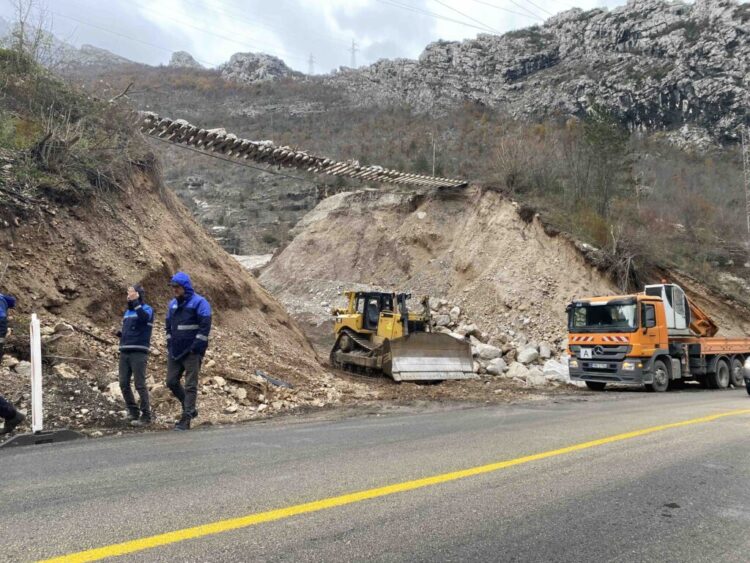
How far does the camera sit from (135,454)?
5.33 m

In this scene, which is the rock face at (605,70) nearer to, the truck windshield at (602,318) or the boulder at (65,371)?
the truck windshield at (602,318)

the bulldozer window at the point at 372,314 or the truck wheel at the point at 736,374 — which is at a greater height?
the bulldozer window at the point at 372,314

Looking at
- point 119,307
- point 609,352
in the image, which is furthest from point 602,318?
point 119,307

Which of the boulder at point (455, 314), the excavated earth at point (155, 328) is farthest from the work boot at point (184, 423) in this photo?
the boulder at point (455, 314)

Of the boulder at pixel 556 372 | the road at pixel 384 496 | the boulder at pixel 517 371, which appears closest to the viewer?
the road at pixel 384 496

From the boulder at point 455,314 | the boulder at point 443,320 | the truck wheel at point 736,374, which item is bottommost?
the truck wheel at point 736,374

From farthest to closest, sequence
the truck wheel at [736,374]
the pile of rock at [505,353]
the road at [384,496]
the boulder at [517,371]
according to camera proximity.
Result: the truck wheel at [736,374], the pile of rock at [505,353], the boulder at [517,371], the road at [384,496]

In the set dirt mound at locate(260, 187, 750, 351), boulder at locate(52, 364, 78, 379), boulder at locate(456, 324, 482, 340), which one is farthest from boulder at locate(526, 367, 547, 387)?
boulder at locate(52, 364, 78, 379)

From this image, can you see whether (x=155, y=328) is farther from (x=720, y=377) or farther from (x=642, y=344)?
(x=720, y=377)

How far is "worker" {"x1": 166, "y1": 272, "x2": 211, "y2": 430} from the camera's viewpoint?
23.3ft

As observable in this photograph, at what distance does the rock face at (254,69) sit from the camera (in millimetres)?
88475

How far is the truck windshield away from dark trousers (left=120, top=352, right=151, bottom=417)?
12.5m

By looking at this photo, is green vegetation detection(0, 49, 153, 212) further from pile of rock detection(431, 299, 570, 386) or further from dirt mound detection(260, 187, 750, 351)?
dirt mound detection(260, 187, 750, 351)

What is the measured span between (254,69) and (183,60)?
14130mm
